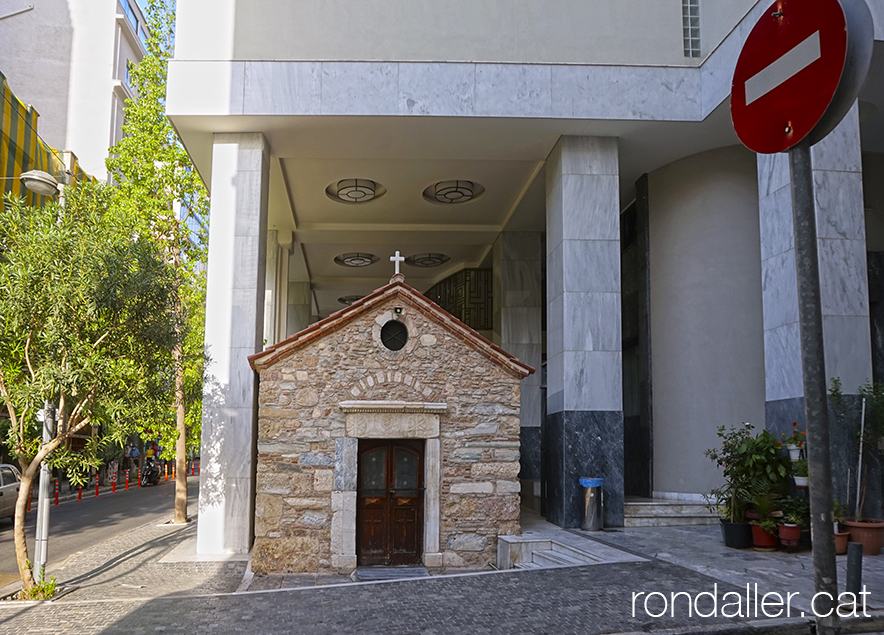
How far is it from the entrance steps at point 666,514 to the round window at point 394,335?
5.14m

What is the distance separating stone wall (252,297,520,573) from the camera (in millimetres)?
11172

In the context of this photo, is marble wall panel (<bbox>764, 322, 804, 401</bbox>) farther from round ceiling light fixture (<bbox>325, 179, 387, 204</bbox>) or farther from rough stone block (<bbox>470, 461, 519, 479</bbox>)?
round ceiling light fixture (<bbox>325, 179, 387, 204</bbox>)

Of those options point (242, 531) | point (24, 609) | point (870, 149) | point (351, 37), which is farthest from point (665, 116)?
point (24, 609)

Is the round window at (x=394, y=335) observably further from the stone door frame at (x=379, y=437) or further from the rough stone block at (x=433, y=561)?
the rough stone block at (x=433, y=561)

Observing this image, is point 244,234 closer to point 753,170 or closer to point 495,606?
point 495,606

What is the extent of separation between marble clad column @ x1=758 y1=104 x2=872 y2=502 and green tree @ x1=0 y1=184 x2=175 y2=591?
8838 millimetres

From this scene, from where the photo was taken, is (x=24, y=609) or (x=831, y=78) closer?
(x=831, y=78)

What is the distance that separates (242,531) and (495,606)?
6.72 m

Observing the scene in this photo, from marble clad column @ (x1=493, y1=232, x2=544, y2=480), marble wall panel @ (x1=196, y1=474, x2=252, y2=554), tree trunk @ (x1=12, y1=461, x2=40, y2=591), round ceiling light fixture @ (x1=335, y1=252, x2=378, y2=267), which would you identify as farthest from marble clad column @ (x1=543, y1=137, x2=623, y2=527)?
round ceiling light fixture @ (x1=335, y1=252, x2=378, y2=267)

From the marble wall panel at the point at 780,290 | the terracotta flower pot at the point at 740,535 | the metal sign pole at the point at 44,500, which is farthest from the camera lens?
the marble wall panel at the point at 780,290

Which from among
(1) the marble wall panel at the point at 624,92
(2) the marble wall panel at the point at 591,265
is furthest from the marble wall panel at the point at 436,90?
(2) the marble wall panel at the point at 591,265

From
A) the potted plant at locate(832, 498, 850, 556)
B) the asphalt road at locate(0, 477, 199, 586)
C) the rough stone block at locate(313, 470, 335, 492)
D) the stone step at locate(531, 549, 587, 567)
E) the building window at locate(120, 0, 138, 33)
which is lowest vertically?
the asphalt road at locate(0, 477, 199, 586)

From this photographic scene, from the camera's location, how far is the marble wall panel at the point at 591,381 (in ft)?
44.8

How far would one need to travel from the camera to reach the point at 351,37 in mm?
14219
